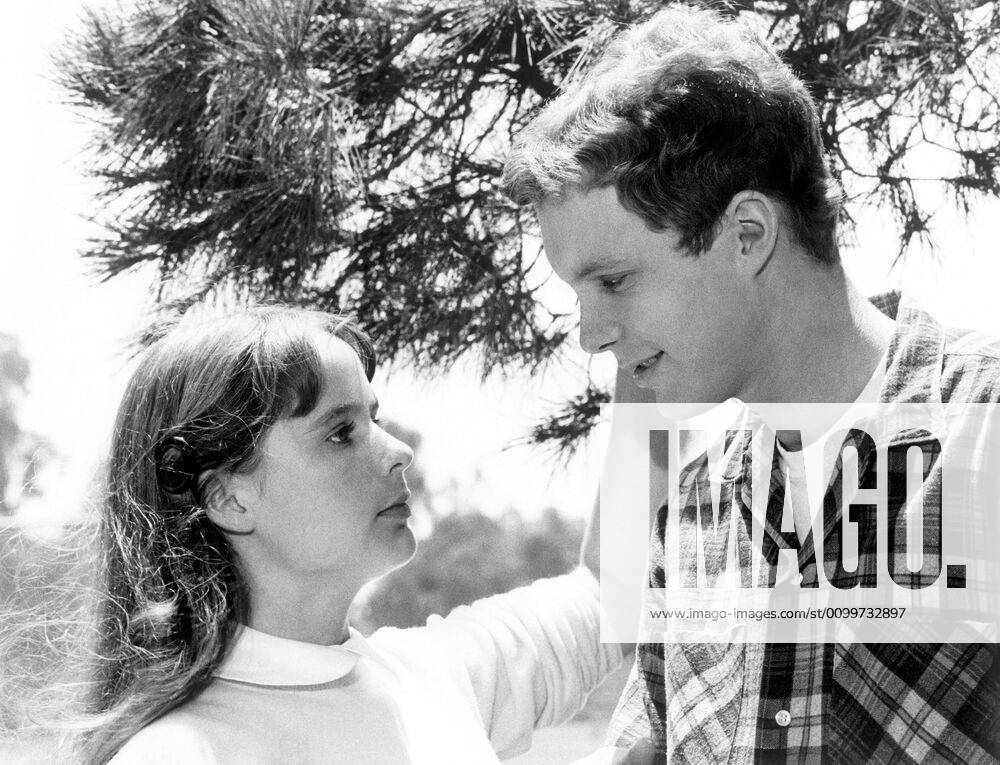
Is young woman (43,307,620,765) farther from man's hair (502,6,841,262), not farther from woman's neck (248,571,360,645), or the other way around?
man's hair (502,6,841,262)

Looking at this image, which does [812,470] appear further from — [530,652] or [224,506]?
[224,506]

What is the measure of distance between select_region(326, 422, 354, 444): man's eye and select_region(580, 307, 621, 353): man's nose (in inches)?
9.1

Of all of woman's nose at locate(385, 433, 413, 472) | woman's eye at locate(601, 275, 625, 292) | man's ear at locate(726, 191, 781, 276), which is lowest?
woman's nose at locate(385, 433, 413, 472)

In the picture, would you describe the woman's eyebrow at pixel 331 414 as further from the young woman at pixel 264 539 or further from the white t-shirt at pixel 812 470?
the white t-shirt at pixel 812 470

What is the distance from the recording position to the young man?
2.98 ft

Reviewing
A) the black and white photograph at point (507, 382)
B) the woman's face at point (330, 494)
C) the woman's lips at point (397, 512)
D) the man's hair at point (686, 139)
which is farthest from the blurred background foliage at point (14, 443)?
the man's hair at point (686, 139)

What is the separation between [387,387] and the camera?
135 cm

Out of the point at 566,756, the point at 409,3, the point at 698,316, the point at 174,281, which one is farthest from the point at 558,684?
the point at 409,3

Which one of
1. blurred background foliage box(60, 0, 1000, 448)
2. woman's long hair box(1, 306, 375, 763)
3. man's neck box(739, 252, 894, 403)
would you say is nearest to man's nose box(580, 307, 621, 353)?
man's neck box(739, 252, 894, 403)

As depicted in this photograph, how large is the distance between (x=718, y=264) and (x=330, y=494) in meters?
0.41

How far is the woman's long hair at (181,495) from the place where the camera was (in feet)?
3.05

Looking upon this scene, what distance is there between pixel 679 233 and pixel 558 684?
1.64 ft

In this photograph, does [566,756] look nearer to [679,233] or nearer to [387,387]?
[387,387]
